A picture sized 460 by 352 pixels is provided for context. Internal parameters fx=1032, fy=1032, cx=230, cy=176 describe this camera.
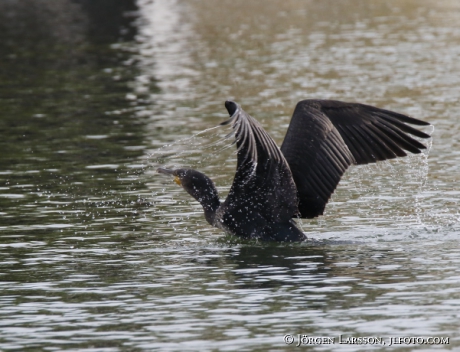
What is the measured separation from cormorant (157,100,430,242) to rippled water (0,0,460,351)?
31cm

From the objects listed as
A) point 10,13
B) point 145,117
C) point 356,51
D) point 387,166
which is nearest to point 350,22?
point 356,51

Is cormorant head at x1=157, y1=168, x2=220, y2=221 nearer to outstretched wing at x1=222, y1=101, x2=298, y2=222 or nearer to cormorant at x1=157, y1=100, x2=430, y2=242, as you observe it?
cormorant at x1=157, y1=100, x2=430, y2=242

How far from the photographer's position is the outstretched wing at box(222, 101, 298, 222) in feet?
33.5

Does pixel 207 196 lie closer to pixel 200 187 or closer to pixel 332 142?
pixel 200 187

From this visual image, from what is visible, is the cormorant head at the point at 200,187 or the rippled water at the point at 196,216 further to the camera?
the cormorant head at the point at 200,187

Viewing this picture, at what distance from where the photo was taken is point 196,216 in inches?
525

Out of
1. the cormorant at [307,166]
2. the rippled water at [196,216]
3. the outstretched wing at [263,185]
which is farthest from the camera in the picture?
the cormorant at [307,166]

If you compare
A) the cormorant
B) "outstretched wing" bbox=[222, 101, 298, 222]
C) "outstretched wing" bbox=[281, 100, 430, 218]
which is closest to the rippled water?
the cormorant

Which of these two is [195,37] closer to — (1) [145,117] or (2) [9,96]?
(2) [9,96]

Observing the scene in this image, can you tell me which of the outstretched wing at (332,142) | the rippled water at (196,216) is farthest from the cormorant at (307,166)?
the rippled water at (196,216)

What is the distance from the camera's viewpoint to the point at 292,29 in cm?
4050

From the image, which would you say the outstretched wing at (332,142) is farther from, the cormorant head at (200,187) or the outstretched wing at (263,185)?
the cormorant head at (200,187)

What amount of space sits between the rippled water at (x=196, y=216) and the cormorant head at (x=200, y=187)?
1.38 feet

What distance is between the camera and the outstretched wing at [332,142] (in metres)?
11.2
